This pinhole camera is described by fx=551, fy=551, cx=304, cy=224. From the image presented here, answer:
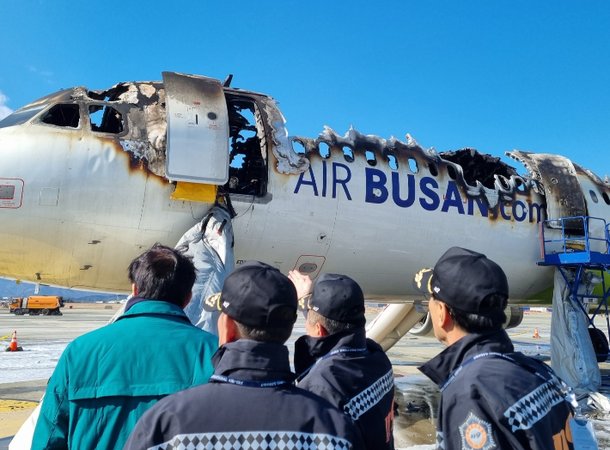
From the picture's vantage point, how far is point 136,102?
770 cm

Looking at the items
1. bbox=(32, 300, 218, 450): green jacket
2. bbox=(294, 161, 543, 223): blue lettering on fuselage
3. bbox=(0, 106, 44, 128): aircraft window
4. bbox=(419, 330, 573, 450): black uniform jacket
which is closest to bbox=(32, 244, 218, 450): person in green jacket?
bbox=(32, 300, 218, 450): green jacket

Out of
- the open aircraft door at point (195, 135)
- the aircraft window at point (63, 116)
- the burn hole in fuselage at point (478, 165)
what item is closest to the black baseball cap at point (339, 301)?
the open aircraft door at point (195, 135)

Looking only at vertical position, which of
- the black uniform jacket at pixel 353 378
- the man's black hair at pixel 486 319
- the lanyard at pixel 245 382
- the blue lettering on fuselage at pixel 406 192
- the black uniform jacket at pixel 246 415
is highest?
Answer: the blue lettering on fuselage at pixel 406 192

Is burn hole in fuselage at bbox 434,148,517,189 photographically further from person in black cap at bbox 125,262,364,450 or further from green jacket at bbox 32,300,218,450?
person in black cap at bbox 125,262,364,450

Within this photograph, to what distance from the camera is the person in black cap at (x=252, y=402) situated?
1.66m

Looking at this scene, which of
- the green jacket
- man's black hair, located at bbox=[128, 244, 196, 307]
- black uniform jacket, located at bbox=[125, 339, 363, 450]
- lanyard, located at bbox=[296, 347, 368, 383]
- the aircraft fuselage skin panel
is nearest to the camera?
black uniform jacket, located at bbox=[125, 339, 363, 450]

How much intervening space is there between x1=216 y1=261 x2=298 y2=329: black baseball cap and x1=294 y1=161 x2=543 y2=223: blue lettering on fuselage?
6155 mm

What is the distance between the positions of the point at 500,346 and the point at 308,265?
634 centimetres

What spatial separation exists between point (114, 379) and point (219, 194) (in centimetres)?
563

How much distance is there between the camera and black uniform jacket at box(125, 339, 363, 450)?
166cm

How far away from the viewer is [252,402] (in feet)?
5.68

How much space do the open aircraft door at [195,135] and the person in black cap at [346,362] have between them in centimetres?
432

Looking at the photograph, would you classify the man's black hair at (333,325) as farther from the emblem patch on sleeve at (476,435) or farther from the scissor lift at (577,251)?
the scissor lift at (577,251)

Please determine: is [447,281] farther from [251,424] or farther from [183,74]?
[183,74]
